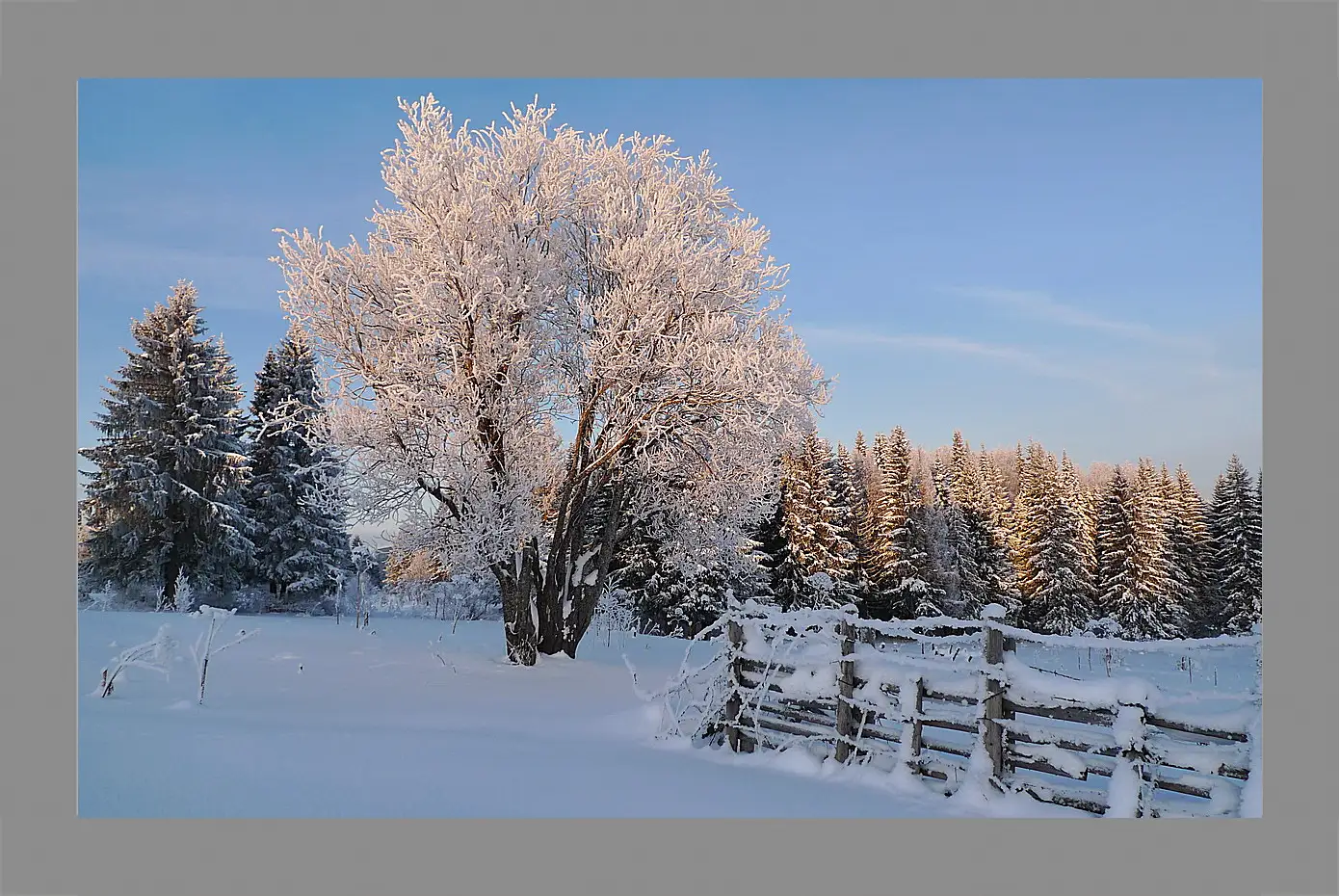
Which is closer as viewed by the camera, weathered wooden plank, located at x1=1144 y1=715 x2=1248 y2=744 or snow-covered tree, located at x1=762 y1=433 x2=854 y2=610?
weathered wooden plank, located at x1=1144 y1=715 x2=1248 y2=744

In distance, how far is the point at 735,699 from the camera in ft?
21.0

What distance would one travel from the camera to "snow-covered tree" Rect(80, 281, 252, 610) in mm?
16250

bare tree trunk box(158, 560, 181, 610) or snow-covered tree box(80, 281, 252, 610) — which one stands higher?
snow-covered tree box(80, 281, 252, 610)

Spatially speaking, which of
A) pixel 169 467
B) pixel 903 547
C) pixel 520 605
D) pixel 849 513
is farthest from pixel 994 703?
pixel 903 547

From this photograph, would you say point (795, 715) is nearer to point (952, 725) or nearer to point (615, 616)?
point (952, 725)

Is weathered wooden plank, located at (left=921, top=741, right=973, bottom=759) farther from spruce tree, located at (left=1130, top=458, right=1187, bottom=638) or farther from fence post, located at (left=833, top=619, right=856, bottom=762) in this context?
spruce tree, located at (left=1130, top=458, right=1187, bottom=638)

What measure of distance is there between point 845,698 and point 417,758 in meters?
2.63

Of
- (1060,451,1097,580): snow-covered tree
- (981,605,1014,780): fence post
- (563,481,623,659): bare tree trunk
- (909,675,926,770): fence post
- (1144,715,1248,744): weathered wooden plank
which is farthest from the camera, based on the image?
(1060,451,1097,580): snow-covered tree

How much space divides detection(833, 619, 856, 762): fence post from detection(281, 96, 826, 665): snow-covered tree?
13.3 ft

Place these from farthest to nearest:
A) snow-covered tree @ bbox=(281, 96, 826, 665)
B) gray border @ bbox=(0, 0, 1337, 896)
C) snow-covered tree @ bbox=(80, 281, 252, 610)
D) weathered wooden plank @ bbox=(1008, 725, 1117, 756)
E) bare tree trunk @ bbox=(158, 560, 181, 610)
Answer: bare tree trunk @ bbox=(158, 560, 181, 610), snow-covered tree @ bbox=(80, 281, 252, 610), snow-covered tree @ bbox=(281, 96, 826, 665), gray border @ bbox=(0, 0, 1337, 896), weathered wooden plank @ bbox=(1008, 725, 1117, 756)

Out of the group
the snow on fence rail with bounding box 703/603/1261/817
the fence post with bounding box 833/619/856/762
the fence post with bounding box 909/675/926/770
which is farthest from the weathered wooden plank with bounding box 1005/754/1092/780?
the fence post with bounding box 833/619/856/762

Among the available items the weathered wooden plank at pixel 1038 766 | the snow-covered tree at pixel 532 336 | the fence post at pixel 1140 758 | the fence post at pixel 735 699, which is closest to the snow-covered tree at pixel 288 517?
the snow-covered tree at pixel 532 336

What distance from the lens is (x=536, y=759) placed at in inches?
211

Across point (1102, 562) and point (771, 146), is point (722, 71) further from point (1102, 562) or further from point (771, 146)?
point (1102, 562)
